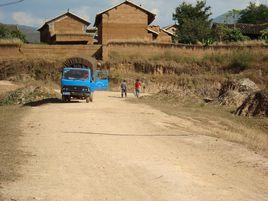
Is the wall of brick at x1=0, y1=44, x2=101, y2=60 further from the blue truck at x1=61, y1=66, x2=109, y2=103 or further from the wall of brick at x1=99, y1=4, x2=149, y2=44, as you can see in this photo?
the blue truck at x1=61, y1=66, x2=109, y2=103

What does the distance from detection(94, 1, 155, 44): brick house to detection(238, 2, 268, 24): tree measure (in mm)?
48590

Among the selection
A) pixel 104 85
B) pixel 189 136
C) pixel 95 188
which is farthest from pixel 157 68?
pixel 95 188

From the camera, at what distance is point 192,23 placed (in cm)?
7900

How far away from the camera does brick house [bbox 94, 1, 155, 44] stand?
200 ft

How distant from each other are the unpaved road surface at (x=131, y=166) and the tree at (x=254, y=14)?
88.0m

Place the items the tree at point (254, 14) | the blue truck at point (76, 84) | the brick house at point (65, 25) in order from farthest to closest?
the tree at point (254, 14)
the brick house at point (65, 25)
the blue truck at point (76, 84)

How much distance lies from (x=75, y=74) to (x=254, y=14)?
82608 millimetres

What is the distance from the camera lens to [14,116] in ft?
76.7

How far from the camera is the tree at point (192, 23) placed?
7619 cm

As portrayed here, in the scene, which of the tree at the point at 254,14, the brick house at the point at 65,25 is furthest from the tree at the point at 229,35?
the tree at the point at 254,14

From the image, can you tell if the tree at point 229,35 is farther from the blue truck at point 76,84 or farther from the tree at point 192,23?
the blue truck at point 76,84

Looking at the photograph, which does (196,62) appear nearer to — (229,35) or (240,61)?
(240,61)

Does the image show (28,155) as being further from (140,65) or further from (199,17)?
(199,17)

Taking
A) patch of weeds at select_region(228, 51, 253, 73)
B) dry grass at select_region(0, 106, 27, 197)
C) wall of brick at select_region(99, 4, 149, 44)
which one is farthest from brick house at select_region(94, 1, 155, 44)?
dry grass at select_region(0, 106, 27, 197)
